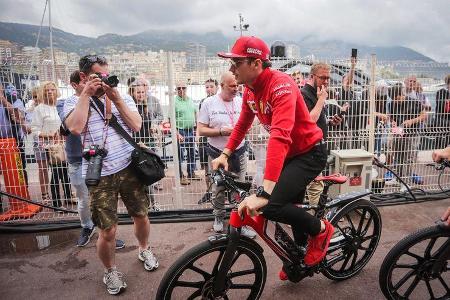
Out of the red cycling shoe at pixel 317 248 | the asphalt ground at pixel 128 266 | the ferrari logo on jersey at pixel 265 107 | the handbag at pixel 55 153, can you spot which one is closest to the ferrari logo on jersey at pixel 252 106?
the ferrari logo on jersey at pixel 265 107

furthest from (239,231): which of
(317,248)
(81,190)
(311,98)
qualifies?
(81,190)

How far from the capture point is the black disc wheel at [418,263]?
2.50 meters

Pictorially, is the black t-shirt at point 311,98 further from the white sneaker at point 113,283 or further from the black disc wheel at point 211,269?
the white sneaker at point 113,283

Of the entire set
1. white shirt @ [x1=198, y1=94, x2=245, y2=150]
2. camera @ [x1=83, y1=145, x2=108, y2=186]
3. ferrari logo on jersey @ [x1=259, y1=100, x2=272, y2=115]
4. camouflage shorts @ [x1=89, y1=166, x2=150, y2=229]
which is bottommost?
camouflage shorts @ [x1=89, y1=166, x2=150, y2=229]

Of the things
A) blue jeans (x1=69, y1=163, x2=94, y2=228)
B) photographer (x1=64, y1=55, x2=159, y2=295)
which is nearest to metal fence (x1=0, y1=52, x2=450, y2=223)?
blue jeans (x1=69, y1=163, x2=94, y2=228)

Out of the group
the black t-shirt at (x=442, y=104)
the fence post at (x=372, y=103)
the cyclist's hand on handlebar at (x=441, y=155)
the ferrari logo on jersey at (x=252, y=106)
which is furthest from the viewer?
the black t-shirt at (x=442, y=104)

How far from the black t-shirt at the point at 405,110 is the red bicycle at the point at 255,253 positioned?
241 centimetres

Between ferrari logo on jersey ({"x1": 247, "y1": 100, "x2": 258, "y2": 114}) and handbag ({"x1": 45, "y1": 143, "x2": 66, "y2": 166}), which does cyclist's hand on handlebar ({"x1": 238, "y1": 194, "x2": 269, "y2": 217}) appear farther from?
handbag ({"x1": 45, "y1": 143, "x2": 66, "y2": 166})

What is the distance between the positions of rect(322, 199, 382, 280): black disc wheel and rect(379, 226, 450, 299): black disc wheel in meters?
0.40

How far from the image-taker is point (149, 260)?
3.42 meters

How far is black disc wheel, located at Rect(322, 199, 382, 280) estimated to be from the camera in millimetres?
2975

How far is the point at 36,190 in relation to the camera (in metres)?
5.45

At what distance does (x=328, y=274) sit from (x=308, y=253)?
54 centimetres

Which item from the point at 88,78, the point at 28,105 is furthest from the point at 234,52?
the point at 28,105
